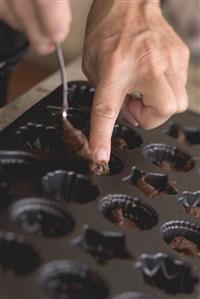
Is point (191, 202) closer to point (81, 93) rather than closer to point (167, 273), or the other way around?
point (167, 273)

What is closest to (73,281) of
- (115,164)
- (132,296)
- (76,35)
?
(132,296)

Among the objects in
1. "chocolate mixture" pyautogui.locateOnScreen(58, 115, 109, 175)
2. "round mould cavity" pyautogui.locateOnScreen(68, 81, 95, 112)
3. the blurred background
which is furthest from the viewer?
the blurred background

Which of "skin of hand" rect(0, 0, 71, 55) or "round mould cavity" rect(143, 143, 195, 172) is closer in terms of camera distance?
"skin of hand" rect(0, 0, 71, 55)

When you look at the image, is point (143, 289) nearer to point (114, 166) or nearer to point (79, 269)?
point (79, 269)

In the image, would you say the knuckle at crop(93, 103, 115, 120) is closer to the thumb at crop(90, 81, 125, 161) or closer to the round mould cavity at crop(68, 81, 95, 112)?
the thumb at crop(90, 81, 125, 161)

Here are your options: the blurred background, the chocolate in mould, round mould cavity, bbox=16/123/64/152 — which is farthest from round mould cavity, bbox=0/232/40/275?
the blurred background

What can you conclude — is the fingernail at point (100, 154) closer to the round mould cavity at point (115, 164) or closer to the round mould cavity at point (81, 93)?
the round mould cavity at point (115, 164)

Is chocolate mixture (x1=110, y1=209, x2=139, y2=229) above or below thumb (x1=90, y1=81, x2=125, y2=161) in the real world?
below

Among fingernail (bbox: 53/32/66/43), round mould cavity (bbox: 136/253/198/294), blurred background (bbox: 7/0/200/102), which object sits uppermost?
fingernail (bbox: 53/32/66/43)
